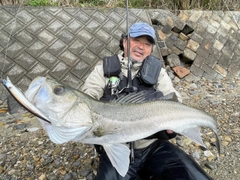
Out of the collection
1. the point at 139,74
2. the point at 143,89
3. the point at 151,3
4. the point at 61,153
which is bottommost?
the point at 61,153

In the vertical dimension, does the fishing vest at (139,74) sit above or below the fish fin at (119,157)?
above

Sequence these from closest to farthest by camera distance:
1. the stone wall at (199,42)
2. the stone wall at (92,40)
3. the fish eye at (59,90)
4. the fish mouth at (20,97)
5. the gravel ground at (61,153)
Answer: the fish mouth at (20,97) < the fish eye at (59,90) < the gravel ground at (61,153) < the stone wall at (92,40) < the stone wall at (199,42)

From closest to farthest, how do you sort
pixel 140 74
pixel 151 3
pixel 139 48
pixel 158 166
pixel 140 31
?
1. pixel 158 166
2. pixel 140 74
3. pixel 140 31
4. pixel 139 48
5. pixel 151 3

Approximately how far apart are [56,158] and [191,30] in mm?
6090

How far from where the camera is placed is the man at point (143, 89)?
3.07 meters

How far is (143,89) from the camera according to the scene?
3.29m

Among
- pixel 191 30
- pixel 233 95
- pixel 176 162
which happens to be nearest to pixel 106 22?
pixel 191 30

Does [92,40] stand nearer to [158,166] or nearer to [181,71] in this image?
[181,71]

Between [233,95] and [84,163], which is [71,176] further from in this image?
[233,95]

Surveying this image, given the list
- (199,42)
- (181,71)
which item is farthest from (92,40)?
(199,42)

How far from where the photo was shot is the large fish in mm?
2158

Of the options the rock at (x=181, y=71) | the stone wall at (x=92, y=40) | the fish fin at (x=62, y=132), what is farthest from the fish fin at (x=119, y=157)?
the rock at (x=181, y=71)

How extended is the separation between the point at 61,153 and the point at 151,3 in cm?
646

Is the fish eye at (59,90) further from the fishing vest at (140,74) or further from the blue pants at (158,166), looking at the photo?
the blue pants at (158,166)
